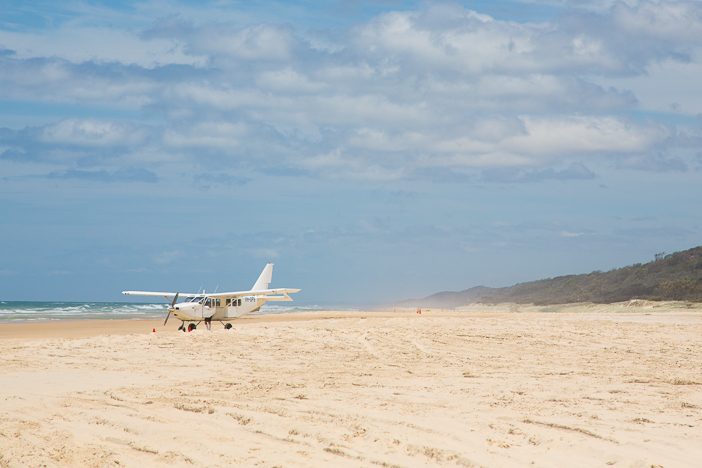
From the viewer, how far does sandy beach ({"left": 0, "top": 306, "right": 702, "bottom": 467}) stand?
870cm

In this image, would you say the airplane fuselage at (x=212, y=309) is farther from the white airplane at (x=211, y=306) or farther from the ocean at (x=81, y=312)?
the ocean at (x=81, y=312)

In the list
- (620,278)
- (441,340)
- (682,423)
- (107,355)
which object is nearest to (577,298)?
(620,278)

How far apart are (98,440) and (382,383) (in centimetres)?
565

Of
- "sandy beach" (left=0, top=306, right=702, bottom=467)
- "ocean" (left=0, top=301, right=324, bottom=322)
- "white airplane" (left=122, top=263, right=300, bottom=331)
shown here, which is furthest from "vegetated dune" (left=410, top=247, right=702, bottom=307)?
"sandy beach" (left=0, top=306, right=702, bottom=467)

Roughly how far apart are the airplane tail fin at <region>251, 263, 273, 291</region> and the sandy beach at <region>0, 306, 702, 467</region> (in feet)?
74.9

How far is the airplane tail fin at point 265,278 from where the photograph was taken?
44.3 metres

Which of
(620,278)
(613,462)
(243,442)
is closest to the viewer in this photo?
(613,462)

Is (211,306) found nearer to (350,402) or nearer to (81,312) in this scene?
(350,402)

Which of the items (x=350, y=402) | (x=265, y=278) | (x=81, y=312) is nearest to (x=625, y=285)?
(x=265, y=278)

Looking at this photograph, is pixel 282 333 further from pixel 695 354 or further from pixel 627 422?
pixel 627 422

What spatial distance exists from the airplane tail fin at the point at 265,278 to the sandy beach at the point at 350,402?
22.8m

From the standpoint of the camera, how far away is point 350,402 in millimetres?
11844

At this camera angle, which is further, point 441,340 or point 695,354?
point 441,340

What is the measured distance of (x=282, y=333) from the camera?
23.2 metres
